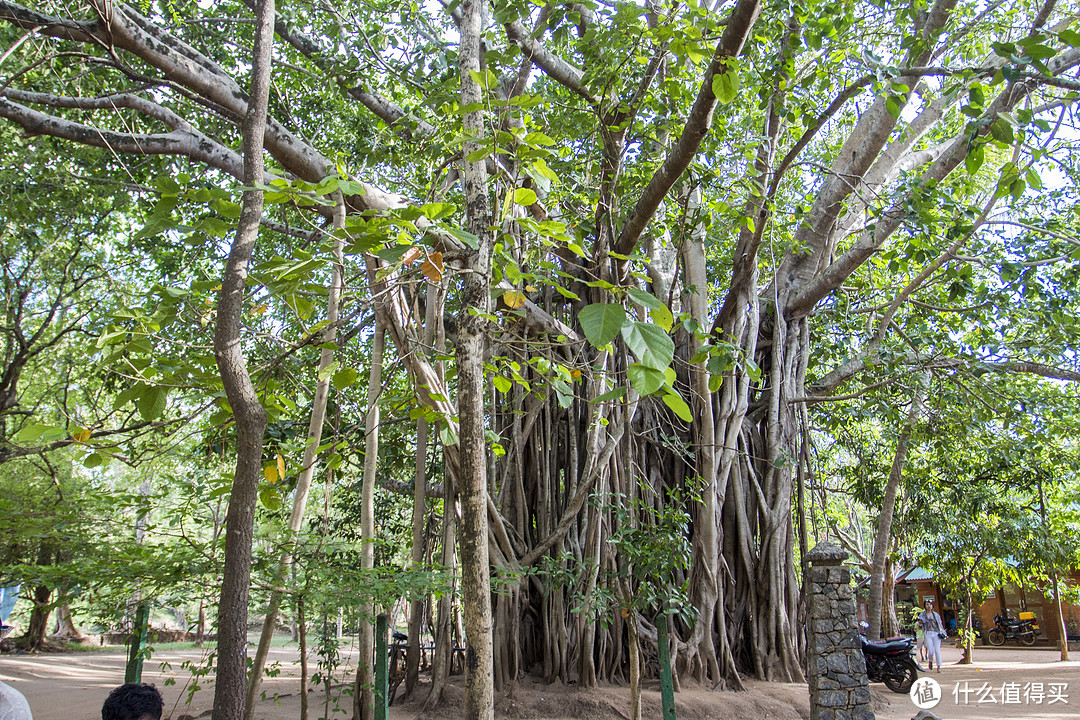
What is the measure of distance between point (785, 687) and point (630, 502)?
1.90 m

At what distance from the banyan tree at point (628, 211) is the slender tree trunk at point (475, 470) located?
511 millimetres

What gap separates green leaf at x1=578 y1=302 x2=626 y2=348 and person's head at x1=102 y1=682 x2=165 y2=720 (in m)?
1.46

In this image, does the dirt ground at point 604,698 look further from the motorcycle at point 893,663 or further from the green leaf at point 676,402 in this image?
the green leaf at point 676,402

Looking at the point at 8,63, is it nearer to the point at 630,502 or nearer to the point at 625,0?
the point at 625,0

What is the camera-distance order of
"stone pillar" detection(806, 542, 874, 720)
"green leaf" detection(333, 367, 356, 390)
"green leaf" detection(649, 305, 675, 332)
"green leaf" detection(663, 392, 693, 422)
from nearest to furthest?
"green leaf" detection(663, 392, 693, 422) < "green leaf" detection(649, 305, 675, 332) < "green leaf" detection(333, 367, 356, 390) < "stone pillar" detection(806, 542, 874, 720)

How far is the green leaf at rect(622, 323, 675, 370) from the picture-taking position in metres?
1.03

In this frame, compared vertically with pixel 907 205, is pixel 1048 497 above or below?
below

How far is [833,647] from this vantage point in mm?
4117

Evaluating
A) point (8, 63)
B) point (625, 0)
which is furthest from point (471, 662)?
point (8, 63)

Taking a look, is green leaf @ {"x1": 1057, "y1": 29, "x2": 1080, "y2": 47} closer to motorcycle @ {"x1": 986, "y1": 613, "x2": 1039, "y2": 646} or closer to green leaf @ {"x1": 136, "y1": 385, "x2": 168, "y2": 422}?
green leaf @ {"x1": 136, "y1": 385, "x2": 168, "y2": 422}

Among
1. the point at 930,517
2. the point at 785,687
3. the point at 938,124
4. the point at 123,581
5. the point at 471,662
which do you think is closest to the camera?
the point at 471,662

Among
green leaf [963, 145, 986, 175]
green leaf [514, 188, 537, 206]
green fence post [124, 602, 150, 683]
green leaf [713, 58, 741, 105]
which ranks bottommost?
green fence post [124, 602, 150, 683]

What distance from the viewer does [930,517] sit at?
8781mm

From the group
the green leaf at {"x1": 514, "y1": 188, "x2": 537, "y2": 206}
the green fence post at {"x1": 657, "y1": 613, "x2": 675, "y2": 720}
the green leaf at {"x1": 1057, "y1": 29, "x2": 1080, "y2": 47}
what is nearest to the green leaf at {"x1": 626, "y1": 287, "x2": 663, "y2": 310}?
the green leaf at {"x1": 514, "y1": 188, "x2": 537, "y2": 206}
